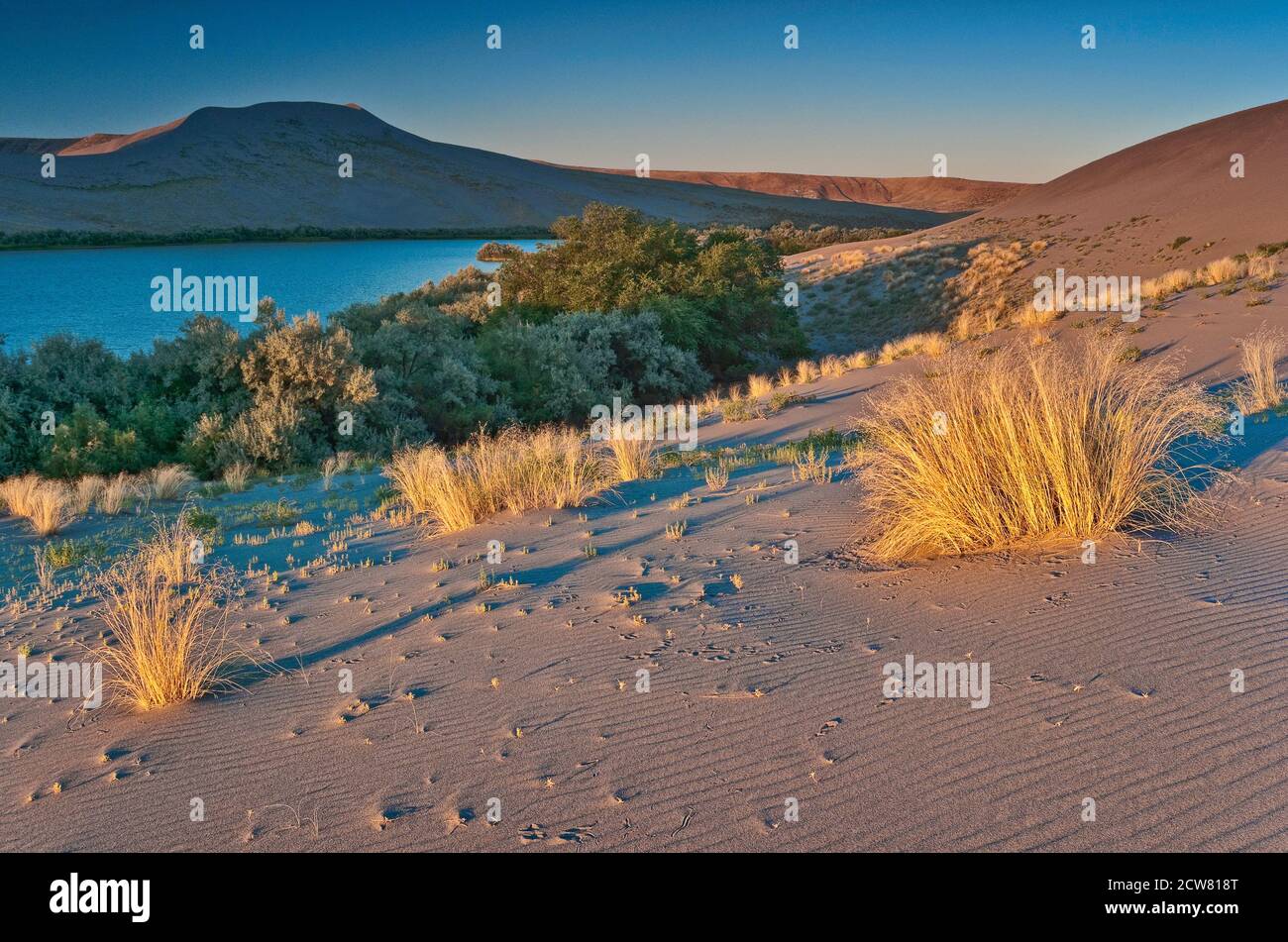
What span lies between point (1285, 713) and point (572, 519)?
230 inches

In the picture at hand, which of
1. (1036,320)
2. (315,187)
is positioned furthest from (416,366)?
(315,187)

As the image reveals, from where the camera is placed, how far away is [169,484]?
443 inches

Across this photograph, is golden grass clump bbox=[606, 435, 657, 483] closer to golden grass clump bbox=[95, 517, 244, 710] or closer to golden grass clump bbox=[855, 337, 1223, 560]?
golden grass clump bbox=[855, 337, 1223, 560]

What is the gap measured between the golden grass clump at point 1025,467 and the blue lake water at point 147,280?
1534cm

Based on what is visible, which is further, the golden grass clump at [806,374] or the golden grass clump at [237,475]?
the golden grass clump at [806,374]

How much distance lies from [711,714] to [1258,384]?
9521mm

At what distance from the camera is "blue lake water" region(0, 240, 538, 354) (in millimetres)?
25750

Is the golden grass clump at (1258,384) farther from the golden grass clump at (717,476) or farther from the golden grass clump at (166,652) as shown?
the golden grass clump at (166,652)

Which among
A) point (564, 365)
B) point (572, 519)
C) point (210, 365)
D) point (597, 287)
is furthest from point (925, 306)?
point (572, 519)

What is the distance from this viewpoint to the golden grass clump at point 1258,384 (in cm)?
991

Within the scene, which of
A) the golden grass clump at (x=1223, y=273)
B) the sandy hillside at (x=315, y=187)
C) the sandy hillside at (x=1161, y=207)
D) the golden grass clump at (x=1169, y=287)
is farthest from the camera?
the sandy hillside at (x=315, y=187)

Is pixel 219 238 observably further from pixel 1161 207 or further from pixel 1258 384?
pixel 1258 384

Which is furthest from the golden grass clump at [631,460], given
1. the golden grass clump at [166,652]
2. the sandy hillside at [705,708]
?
Result: the golden grass clump at [166,652]
